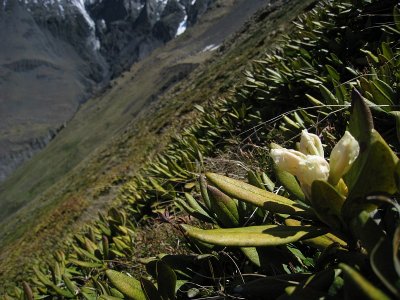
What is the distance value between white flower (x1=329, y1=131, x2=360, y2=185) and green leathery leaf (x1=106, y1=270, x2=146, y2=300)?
102 centimetres

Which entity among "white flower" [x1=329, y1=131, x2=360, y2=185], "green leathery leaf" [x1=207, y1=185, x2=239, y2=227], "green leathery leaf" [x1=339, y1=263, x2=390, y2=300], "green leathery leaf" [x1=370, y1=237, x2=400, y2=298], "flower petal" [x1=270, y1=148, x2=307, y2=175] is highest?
"flower petal" [x1=270, y1=148, x2=307, y2=175]

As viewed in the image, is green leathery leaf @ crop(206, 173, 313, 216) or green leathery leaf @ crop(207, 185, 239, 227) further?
green leathery leaf @ crop(207, 185, 239, 227)

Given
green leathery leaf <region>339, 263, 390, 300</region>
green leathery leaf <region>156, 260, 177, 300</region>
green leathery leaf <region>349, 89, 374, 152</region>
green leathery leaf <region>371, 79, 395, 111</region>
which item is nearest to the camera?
green leathery leaf <region>339, 263, 390, 300</region>

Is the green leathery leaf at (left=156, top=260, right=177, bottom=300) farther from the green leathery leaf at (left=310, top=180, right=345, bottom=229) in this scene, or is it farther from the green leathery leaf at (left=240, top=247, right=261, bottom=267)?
the green leathery leaf at (left=310, top=180, right=345, bottom=229)

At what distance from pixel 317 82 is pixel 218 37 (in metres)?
99.6

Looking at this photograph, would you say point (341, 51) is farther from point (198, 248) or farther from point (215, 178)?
point (215, 178)

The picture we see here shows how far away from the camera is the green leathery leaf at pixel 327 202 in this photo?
3.71 feet

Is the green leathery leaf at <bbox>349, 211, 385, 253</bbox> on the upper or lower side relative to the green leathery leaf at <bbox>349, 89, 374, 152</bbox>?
lower

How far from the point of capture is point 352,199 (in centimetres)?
116

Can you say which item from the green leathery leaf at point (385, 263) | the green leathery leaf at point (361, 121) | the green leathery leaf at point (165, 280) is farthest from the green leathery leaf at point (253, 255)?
the green leathery leaf at point (385, 263)

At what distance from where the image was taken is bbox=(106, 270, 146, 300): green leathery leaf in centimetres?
179

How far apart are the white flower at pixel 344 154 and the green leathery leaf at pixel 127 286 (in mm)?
1017

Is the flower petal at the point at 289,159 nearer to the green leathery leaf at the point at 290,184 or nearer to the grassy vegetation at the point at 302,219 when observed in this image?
the grassy vegetation at the point at 302,219

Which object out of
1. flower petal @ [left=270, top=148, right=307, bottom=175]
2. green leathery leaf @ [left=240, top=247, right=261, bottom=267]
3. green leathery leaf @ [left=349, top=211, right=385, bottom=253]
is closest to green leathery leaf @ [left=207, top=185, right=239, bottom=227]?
green leathery leaf @ [left=240, top=247, right=261, bottom=267]
